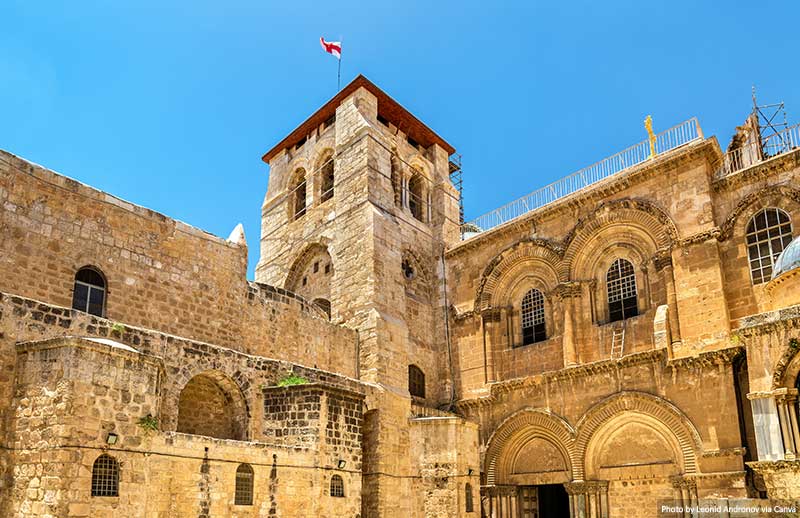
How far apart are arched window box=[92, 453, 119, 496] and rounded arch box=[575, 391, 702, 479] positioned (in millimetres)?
11283

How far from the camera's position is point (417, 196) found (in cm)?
2483

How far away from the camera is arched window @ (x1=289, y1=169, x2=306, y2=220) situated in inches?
1005

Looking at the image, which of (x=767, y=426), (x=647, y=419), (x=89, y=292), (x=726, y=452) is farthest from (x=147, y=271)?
(x=767, y=426)

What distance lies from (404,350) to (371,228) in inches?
148

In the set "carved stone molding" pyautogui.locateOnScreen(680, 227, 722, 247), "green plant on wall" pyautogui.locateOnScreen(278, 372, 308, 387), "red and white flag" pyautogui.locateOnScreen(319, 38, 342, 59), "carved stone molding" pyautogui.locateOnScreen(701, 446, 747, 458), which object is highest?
"red and white flag" pyautogui.locateOnScreen(319, 38, 342, 59)

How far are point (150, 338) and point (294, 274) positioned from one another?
10.9 metres

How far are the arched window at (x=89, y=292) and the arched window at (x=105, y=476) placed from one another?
16.5 feet

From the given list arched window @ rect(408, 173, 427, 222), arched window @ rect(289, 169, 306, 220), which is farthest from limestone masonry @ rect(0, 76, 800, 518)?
arched window @ rect(289, 169, 306, 220)

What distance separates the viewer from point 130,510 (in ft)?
34.9

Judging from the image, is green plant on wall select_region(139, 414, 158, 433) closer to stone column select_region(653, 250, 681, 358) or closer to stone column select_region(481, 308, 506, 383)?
stone column select_region(481, 308, 506, 383)

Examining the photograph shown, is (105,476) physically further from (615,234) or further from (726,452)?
(615,234)

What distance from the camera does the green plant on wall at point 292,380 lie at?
1532 centimetres

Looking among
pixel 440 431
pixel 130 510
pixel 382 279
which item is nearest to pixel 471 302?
pixel 382 279

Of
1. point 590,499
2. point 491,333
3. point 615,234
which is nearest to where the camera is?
point 590,499
